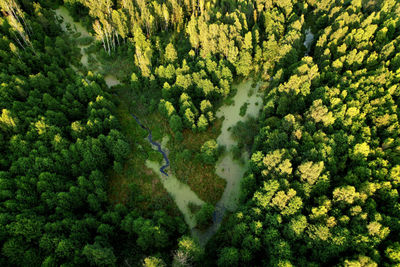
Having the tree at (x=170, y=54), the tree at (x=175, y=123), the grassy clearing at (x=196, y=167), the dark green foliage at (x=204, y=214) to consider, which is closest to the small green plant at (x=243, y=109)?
the grassy clearing at (x=196, y=167)

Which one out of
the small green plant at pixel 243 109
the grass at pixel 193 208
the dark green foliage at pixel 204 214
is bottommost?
the dark green foliage at pixel 204 214

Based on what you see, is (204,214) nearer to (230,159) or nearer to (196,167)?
(196,167)

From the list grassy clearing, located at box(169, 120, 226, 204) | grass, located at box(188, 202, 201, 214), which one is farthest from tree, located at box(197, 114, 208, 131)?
grass, located at box(188, 202, 201, 214)

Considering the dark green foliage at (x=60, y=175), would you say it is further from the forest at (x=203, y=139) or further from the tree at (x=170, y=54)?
the tree at (x=170, y=54)

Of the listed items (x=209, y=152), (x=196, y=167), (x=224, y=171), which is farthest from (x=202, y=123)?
(x=224, y=171)

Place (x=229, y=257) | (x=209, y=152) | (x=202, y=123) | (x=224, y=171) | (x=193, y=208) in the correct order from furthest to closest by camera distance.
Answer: (x=202, y=123) → (x=224, y=171) → (x=209, y=152) → (x=193, y=208) → (x=229, y=257)

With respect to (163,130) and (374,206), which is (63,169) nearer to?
(163,130)

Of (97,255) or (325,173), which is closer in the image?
(97,255)
